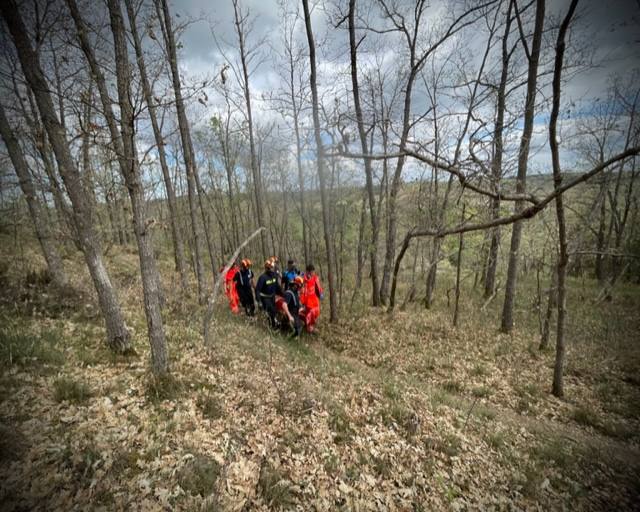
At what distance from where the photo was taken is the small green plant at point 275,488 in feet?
9.73

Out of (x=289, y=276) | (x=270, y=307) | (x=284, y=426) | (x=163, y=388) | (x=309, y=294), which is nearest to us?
(x=284, y=426)

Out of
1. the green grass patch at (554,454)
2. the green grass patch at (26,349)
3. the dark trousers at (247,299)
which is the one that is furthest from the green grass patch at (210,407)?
the dark trousers at (247,299)

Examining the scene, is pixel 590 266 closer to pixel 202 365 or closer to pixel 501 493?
pixel 501 493

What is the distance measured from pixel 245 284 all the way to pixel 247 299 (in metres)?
0.61

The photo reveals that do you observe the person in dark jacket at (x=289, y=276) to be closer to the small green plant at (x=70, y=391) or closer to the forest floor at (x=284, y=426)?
the forest floor at (x=284, y=426)

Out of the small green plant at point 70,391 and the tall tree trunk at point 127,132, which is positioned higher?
the tall tree trunk at point 127,132

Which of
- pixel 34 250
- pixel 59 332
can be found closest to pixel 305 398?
pixel 59 332

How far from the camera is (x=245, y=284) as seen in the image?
31.7ft

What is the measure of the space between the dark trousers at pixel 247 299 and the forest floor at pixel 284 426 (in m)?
2.25

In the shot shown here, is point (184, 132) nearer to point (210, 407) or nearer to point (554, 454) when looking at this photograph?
point (210, 407)

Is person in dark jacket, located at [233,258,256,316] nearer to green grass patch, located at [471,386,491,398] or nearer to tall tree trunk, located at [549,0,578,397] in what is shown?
green grass patch, located at [471,386,491,398]

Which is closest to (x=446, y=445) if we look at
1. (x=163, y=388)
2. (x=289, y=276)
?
(x=163, y=388)

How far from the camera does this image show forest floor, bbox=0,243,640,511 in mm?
2883

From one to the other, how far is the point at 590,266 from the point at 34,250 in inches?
1675
